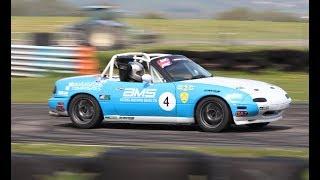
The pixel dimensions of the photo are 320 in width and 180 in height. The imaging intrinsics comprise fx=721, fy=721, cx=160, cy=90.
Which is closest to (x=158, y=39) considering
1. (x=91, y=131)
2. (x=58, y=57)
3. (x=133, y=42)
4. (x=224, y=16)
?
(x=133, y=42)

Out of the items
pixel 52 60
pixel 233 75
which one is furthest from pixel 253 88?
pixel 52 60

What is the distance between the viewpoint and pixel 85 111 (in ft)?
39.6

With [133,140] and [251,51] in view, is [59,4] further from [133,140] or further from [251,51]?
[133,140]

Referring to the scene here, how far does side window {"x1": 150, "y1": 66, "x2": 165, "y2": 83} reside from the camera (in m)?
11.6

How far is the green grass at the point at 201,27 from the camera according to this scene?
33000mm

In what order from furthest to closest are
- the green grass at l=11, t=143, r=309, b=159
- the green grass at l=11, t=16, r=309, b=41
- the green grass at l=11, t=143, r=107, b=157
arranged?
the green grass at l=11, t=16, r=309, b=41
the green grass at l=11, t=143, r=107, b=157
the green grass at l=11, t=143, r=309, b=159

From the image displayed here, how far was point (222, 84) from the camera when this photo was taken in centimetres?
1114

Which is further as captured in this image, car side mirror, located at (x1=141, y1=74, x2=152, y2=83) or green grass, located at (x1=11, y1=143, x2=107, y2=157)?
car side mirror, located at (x1=141, y1=74, x2=152, y2=83)

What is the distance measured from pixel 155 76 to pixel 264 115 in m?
1.89

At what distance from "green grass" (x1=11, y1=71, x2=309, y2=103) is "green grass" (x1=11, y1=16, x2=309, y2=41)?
923cm

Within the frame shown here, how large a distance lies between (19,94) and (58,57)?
14.4ft

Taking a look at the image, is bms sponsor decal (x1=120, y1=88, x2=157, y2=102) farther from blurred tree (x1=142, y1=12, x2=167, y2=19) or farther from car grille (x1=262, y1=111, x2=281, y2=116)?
blurred tree (x1=142, y1=12, x2=167, y2=19)

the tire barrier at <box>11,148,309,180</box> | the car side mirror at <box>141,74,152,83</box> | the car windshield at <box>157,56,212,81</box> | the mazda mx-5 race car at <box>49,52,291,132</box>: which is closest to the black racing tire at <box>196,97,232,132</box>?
the mazda mx-5 race car at <box>49,52,291,132</box>

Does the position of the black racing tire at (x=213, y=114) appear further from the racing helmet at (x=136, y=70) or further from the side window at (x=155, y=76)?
the racing helmet at (x=136, y=70)
